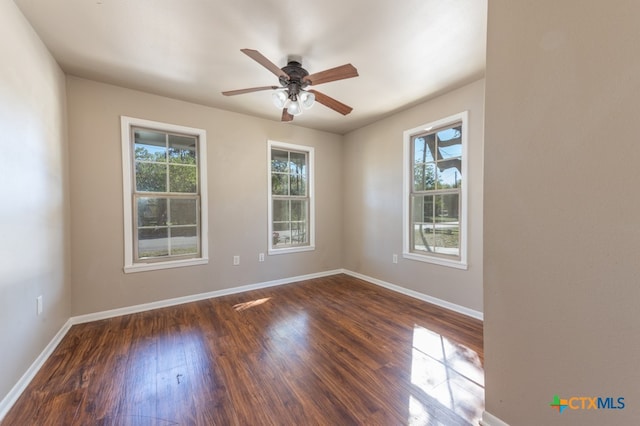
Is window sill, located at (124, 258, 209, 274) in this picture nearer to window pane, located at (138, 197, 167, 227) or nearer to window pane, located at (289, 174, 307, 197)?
window pane, located at (138, 197, 167, 227)

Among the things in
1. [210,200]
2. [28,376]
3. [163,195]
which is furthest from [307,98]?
[28,376]

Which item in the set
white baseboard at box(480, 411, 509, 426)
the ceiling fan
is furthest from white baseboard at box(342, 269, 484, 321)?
the ceiling fan

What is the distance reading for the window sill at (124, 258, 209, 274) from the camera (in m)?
2.83

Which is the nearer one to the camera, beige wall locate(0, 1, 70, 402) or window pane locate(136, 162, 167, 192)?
beige wall locate(0, 1, 70, 402)

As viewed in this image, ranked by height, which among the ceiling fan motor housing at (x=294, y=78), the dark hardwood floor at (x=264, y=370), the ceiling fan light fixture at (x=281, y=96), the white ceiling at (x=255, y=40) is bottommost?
the dark hardwood floor at (x=264, y=370)

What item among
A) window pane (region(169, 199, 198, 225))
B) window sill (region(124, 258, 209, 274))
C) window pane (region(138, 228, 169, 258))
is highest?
window pane (region(169, 199, 198, 225))

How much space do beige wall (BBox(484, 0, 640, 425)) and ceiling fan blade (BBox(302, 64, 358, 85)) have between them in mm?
887

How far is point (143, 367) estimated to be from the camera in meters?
1.86

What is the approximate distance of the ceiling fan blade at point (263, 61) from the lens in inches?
66.1

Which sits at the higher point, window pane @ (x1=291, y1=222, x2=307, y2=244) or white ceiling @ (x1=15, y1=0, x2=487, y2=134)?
white ceiling @ (x1=15, y1=0, x2=487, y2=134)

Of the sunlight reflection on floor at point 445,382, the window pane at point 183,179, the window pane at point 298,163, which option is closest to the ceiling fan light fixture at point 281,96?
the window pane at point 183,179

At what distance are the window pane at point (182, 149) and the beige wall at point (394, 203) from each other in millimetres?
2539

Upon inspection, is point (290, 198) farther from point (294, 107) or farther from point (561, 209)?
point (561, 209)

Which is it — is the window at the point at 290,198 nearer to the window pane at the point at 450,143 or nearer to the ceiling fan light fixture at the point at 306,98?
the ceiling fan light fixture at the point at 306,98
